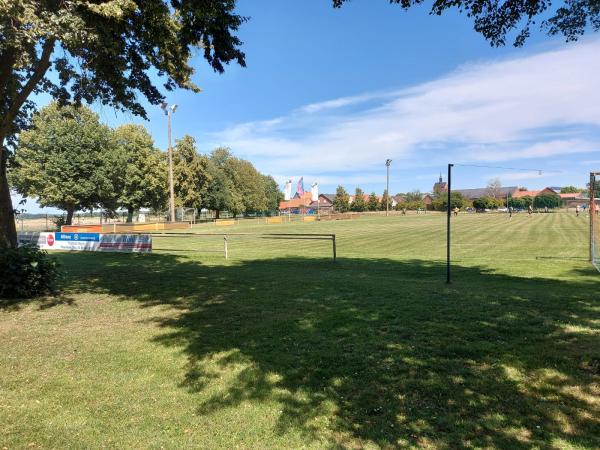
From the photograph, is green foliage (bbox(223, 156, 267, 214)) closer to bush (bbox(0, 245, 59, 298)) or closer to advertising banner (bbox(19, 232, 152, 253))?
advertising banner (bbox(19, 232, 152, 253))

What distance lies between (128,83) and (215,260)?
7.61m

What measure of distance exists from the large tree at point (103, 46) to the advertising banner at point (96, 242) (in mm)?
8071

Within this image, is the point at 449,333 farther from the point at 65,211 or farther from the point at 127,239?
the point at 65,211

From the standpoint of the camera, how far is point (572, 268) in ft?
43.7

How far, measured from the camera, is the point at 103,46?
25.2 ft

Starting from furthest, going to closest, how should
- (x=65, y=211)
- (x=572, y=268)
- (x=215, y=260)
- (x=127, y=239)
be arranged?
(x=65, y=211)
(x=127, y=239)
(x=215, y=260)
(x=572, y=268)

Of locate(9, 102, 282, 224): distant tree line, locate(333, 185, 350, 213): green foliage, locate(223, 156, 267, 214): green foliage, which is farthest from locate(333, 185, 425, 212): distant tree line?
locate(9, 102, 282, 224): distant tree line

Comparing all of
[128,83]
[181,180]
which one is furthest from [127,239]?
[181,180]

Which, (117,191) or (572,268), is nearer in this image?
(572,268)

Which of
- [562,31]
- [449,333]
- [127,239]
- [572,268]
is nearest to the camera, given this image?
[449,333]

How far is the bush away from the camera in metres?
8.79

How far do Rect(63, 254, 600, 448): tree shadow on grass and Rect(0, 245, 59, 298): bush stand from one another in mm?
1005

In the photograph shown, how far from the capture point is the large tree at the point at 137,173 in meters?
49.4

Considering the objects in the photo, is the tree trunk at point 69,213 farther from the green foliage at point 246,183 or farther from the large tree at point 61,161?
the green foliage at point 246,183
